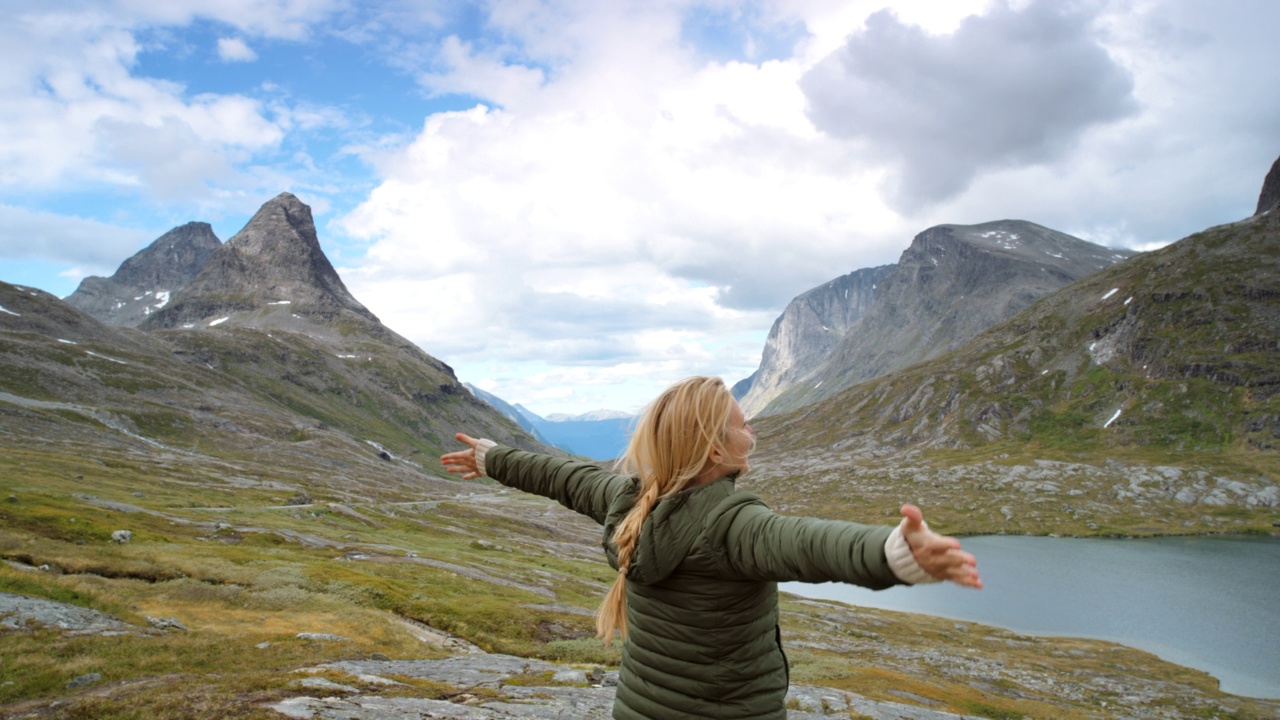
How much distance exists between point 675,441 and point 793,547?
157 centimetres

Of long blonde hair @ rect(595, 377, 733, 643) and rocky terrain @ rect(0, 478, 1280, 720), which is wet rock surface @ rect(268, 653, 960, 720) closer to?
rocky terrain @ rect(0, 478, 1280, 720)

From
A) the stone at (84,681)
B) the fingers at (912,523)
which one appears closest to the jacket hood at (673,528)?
the fingers at (912,523)

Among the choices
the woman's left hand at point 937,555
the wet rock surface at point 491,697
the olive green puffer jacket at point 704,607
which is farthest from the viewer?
the wet rock surface at point 491,697

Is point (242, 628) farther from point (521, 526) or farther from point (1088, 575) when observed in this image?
point (1088, 575)

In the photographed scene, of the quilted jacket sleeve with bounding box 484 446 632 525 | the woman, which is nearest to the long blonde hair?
the woman

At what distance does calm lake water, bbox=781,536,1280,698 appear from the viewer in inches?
2776

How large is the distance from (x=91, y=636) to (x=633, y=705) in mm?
23970

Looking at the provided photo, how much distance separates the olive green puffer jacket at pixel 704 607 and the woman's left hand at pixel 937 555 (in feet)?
3.58

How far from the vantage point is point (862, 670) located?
4219cm

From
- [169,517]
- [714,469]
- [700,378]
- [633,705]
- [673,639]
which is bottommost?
[169,517]

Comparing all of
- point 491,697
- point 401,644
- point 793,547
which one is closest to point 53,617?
point 401,644

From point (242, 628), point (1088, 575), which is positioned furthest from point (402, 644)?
point (1088, 575)

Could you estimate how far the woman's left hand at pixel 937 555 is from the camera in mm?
4352

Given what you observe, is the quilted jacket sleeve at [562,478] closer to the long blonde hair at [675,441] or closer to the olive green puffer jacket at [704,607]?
the olive green puffer jacket at [704,607]
